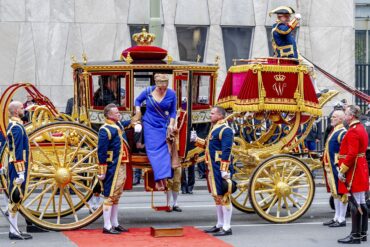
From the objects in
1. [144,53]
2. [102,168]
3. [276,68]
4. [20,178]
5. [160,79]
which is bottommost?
[20,178]

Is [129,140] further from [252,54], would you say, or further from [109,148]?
[252,54]

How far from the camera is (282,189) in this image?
16.0 m

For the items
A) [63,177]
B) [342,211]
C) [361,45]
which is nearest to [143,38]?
[63,177]

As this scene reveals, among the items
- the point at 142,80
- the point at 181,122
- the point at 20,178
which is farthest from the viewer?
the point at 142,80

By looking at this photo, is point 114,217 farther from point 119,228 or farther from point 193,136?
point 193,136

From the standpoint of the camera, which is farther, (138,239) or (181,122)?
(181,122)

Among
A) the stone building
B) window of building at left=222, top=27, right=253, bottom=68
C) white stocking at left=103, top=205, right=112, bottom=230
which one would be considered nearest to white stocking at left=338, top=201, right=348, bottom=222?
white stocking at left=103, top=205, right=112, bottom=230

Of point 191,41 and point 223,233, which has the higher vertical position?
point 191,41

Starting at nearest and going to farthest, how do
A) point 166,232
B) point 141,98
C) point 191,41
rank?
point 166,232 → point 141,98 → point 191,41

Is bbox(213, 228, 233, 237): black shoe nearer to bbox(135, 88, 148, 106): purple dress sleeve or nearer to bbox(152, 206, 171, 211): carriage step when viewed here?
bbox(152, 206, 171, 211): carriage step

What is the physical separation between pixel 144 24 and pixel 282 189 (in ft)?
45.6

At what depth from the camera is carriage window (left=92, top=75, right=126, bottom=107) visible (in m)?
15.9

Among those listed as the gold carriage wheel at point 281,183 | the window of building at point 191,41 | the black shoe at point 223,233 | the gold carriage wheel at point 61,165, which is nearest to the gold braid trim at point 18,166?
the gold carriage wheel at point 61,165

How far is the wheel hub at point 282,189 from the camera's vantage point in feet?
52.6
